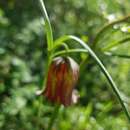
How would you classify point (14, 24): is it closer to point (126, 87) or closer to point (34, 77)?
point (34, 77)

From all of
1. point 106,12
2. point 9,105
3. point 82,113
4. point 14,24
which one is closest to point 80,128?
point 82,113

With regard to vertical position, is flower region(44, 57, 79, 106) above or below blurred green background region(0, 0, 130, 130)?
above

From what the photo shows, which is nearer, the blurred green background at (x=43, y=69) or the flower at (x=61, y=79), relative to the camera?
the flower at (x=61, y=79)

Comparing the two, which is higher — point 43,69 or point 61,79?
point 61,79

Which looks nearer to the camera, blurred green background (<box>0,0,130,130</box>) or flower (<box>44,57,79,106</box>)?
flower (<box>44,57,79,106</box>)
